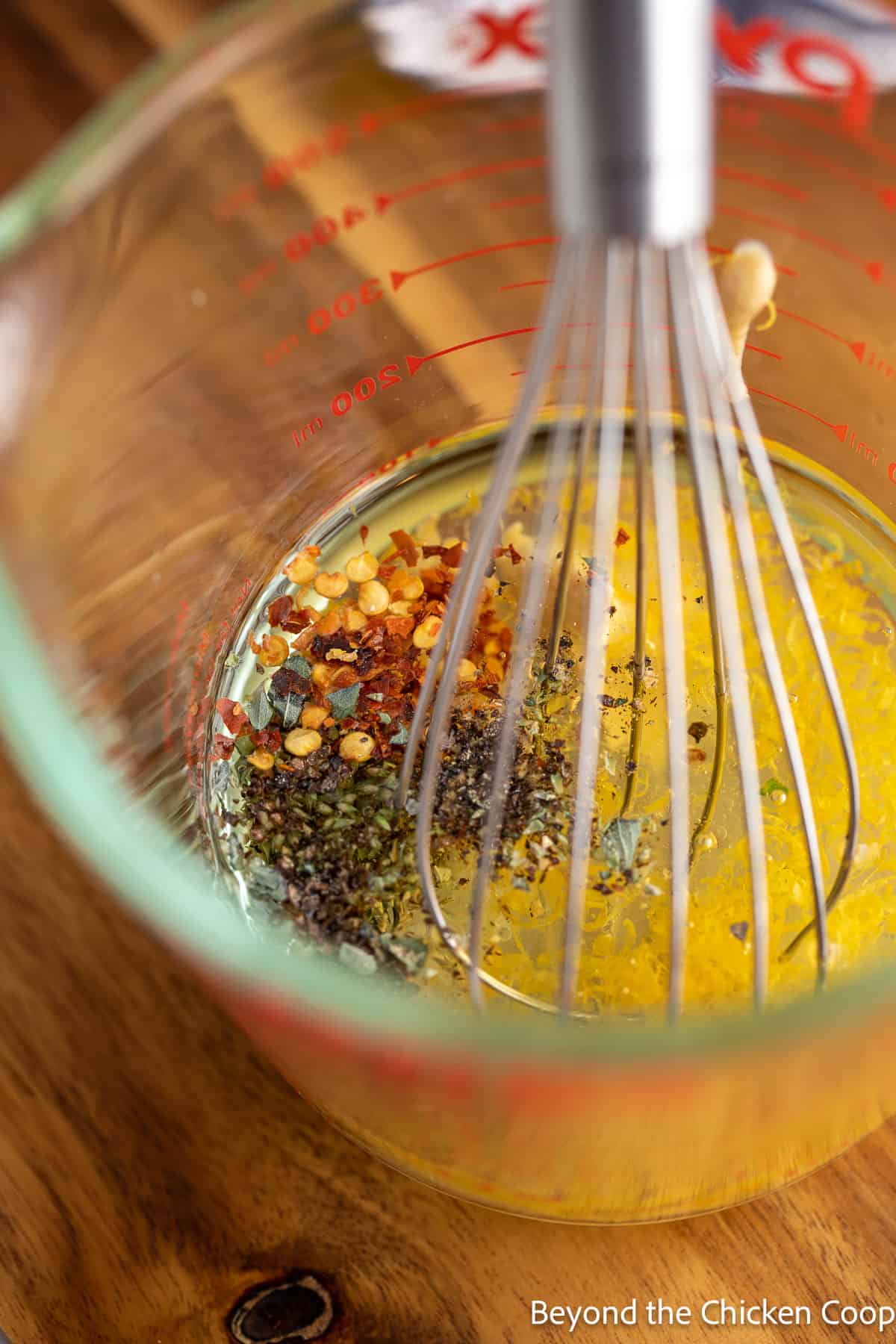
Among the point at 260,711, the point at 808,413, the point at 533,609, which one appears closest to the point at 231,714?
the point at 260,711

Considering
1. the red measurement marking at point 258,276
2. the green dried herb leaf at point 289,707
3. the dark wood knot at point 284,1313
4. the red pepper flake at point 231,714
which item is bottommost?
the dark wood knot at point 284,1313

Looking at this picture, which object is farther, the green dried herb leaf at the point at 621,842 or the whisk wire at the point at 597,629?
the green dried herb leaf at the point at 621,842

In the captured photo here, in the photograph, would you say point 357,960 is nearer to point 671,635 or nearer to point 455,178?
point 671,635

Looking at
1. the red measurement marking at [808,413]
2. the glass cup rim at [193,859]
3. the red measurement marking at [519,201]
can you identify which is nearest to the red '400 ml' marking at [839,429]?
the red measurement marking at [808,413]

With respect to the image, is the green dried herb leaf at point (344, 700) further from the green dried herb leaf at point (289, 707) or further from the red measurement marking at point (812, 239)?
the red measurement marking at point (812, 239)

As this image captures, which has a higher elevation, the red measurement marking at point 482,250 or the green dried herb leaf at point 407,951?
the red measurement marking at point 482,250

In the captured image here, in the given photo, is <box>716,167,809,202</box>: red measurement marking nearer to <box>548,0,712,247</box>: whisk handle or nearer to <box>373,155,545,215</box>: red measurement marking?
<box>373,155,545,215</box>: red measurement marking
